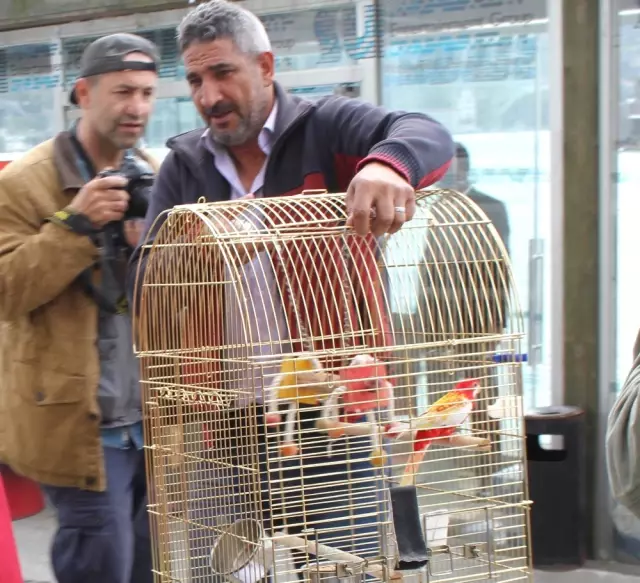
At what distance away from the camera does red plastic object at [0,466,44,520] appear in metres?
4.90

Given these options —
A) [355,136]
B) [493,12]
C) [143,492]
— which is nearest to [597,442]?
[493,12]

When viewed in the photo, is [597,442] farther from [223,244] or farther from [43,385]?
[223,244]

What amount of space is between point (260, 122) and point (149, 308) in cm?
46

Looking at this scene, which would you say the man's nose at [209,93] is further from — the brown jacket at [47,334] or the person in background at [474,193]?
the person in background at [474,193]

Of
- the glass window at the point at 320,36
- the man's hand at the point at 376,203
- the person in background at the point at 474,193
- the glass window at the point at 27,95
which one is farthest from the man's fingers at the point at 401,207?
the glass window at the point at 27,95

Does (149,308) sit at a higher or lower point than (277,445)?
higher

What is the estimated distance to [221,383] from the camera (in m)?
1.94

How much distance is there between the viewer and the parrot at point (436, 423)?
176 centimetres

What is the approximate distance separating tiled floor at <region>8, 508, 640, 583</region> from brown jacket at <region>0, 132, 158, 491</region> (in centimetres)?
173

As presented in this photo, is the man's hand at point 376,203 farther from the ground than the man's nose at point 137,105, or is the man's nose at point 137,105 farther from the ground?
the man's nose at point 137,105

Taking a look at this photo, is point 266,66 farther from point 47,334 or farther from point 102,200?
point 47,334

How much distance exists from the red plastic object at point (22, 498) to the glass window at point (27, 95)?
1765mm

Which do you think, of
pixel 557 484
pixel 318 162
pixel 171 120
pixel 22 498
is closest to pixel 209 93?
pixel 318 162

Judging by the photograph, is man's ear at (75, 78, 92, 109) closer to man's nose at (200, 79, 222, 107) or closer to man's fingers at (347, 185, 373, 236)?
man's nose at (200, 79, 222, 107)
